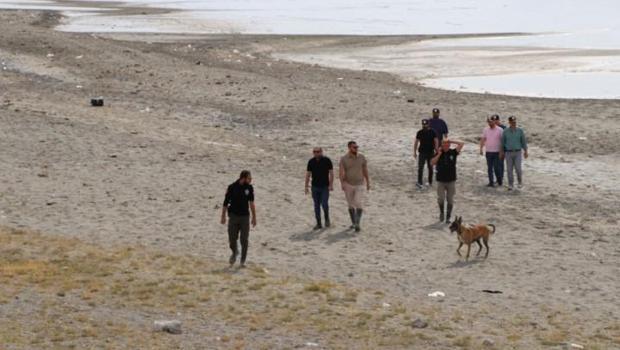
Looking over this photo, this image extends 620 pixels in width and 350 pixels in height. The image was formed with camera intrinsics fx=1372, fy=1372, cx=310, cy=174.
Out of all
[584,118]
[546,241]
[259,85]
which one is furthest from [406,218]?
[259,85]

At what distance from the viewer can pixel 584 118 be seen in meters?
34.4

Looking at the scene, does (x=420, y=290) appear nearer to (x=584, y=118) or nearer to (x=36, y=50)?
(x=584, y=118)

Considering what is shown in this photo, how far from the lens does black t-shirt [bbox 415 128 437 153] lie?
83.4ft

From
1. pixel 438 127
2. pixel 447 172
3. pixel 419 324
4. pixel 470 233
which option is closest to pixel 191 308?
pixel 419 324

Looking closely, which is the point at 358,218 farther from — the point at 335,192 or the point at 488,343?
the point at 488,343

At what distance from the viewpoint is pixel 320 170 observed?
72.4ft

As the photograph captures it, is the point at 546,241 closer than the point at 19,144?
Yes

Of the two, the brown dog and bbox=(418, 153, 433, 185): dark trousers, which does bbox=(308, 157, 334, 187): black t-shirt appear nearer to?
the brown dog

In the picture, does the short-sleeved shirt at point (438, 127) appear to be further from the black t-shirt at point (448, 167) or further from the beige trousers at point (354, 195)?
the beige trousers at point (354, 195)

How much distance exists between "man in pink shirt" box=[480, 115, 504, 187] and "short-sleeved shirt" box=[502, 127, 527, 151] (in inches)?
5.5

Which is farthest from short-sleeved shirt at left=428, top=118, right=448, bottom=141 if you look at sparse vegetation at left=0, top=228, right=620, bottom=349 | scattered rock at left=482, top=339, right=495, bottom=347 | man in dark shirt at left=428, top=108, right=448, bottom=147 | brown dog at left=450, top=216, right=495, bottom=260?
scattered rock at left=482, top=339, right=495, bottom=347

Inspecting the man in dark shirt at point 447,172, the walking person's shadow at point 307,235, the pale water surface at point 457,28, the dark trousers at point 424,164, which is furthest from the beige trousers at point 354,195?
the pale water surface at point 457,28

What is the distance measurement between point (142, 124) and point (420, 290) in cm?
1546

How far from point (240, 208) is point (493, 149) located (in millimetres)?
8176
